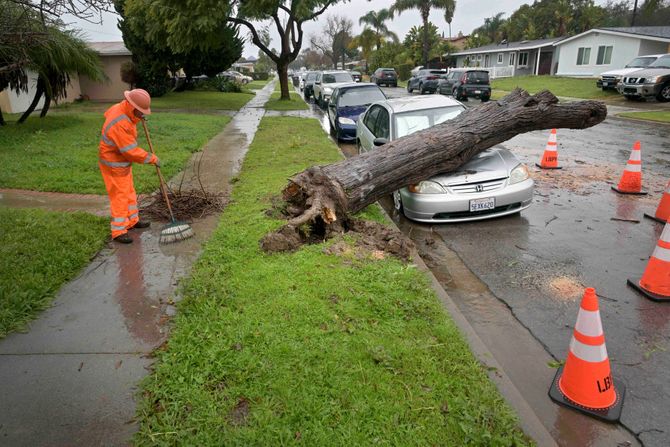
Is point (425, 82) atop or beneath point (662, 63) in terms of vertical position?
beneath

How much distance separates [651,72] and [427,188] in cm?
2011

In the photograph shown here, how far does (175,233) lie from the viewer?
Result: 5.26 meters

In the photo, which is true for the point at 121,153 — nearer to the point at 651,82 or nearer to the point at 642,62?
the point at 651,82

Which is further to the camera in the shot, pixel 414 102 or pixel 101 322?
pixel 414 102

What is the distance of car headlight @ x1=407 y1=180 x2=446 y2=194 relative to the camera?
5.91 meters

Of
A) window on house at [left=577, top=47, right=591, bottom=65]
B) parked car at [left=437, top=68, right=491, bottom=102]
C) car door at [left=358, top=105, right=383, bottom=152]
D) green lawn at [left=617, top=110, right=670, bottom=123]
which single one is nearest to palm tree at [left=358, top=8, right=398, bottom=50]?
window on house at [left=577, top=47, right=591, bottom=65]

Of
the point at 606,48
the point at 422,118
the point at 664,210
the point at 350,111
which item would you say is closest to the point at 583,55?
the point at 606,48

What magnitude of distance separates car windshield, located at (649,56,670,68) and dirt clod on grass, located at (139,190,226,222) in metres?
22.7

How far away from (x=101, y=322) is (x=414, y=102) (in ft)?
20.2

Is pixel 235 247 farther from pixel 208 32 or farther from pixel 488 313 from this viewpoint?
pixel 208 32

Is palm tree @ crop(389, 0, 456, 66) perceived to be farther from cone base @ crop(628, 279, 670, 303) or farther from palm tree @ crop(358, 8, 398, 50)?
cone base @ crop(628, 279, 670, 303)

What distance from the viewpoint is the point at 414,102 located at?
7.91m

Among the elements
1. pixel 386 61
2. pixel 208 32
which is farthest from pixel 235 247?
pixel 386 61

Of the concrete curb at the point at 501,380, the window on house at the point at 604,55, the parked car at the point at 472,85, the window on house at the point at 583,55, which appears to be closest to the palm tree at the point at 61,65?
the concrete curb at the point at 501,380
